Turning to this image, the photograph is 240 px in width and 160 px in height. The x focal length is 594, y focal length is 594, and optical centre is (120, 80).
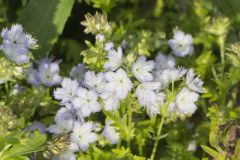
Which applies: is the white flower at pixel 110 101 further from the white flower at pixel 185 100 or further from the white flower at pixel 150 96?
the white flower at pixel 185 100

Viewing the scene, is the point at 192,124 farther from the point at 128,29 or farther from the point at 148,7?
the point at 148,7

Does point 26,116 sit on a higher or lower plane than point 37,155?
higher

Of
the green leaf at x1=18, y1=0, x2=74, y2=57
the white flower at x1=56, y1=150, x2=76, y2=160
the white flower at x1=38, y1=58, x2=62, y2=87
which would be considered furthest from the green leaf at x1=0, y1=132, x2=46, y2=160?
the green leaf at x1=18, y1=0, x2=74, y2=57

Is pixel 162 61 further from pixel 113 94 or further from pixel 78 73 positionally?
pixel 113 94

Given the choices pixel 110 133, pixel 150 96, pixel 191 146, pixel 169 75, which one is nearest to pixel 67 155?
pixel 110 133

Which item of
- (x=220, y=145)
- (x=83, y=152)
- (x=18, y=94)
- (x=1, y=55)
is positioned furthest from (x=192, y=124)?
(x=1, y=55)
